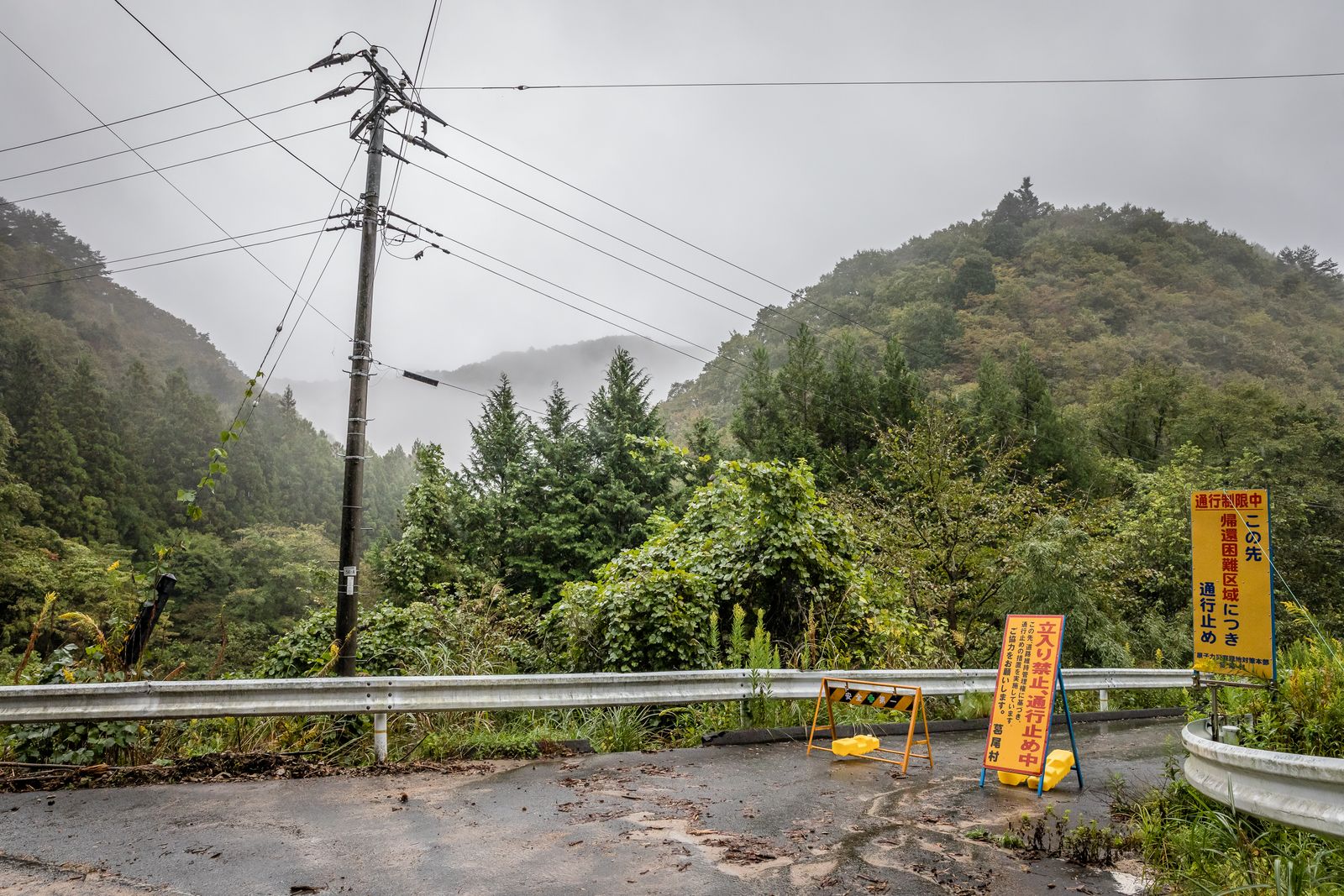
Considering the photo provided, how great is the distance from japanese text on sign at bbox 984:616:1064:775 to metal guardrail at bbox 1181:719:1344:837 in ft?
7.92

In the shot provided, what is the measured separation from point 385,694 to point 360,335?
624 centimetres

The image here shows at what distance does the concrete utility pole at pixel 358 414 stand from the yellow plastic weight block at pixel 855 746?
A: 639 cm

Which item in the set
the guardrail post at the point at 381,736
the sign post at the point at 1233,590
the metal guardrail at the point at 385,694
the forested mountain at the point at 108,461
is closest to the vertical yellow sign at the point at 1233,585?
the sign post at the point at 1233,590

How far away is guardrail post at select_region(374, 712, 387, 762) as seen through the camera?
22.1 feet

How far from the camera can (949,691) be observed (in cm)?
973

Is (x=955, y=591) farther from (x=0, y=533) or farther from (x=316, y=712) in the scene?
(x=0, y=533)

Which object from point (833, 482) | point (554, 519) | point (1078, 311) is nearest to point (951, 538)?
point (833, 482)

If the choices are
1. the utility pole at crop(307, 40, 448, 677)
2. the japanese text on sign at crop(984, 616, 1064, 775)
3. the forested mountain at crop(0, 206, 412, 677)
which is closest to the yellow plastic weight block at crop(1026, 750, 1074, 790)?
the japanese text on sign at crop(984, 616, 1064, 775)

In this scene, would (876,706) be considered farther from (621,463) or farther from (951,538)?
(621,463)

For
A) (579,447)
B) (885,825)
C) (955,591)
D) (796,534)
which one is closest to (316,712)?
(885,825)

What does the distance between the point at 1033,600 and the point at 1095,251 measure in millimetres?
79500

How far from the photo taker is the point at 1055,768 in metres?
6.69

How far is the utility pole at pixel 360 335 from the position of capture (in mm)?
10734

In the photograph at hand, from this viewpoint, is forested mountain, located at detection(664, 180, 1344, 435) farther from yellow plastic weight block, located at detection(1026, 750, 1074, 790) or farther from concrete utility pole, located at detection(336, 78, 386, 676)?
yellow plastic weight block, located at detection(1026, 750, 1074, 790)
